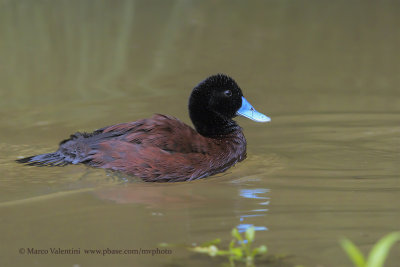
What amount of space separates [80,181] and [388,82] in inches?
212

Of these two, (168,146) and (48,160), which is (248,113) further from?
(48,160)

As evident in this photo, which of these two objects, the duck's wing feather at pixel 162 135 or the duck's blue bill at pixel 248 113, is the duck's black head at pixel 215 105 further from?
the duck's wing feather at pixel 162 135

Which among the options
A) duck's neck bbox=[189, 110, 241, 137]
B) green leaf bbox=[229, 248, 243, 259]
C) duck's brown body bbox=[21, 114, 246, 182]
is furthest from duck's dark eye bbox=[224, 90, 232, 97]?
green leaf bbox=[229, 248, 243, 259]

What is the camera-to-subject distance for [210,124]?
655 centimetres

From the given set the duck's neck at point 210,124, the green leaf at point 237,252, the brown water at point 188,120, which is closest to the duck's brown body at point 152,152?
the brown water at point 188,120

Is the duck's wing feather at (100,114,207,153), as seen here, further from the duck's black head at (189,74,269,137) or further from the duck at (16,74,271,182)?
the duck's black head at (189,74,269,137)

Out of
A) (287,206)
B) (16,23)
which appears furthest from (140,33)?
(287,206)

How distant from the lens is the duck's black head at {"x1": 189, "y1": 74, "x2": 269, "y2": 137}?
6434 mm

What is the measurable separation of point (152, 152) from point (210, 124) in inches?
36.8

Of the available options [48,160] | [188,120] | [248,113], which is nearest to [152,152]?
[48,160]

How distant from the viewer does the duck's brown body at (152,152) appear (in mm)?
5809

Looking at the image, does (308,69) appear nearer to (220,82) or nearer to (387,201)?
(220,82)

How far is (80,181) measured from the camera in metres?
5.79

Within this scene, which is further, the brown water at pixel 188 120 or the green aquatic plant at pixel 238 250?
the brown water at pixel 188 120
